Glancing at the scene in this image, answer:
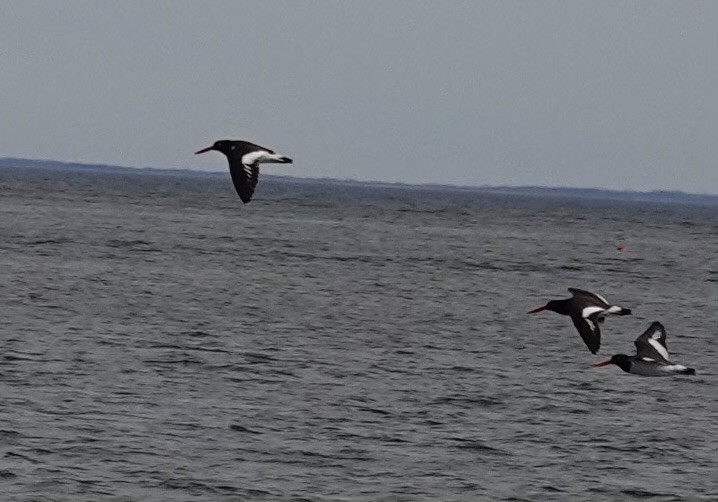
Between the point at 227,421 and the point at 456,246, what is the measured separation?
259ft

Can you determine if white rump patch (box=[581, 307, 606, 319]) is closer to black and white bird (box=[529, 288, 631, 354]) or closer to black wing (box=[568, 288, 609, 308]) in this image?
black and white bird (box=[529, 288, 631, 354])

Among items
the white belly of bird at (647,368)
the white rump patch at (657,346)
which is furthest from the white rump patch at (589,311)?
the white rump patch at (657,346)

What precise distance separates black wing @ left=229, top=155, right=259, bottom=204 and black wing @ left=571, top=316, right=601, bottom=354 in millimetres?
4633

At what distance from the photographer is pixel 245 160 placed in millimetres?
18938

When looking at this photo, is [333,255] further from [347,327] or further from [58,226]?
[347,327]

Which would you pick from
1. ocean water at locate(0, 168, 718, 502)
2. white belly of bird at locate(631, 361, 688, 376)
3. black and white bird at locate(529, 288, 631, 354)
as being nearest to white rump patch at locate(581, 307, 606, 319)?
black and white bird at locate(529, 288, 631, 354)

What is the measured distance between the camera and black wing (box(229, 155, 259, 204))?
1833cm

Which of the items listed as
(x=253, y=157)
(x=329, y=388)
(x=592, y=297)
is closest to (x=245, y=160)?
(x=253, y=157)

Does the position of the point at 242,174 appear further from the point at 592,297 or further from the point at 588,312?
the point at 592,297

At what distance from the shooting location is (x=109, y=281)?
2370 inches

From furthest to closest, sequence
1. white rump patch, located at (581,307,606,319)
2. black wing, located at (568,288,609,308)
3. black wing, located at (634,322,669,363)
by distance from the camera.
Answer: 1. black wing, located at (634,322,669,363)
2. black wing, located at (568,288,609,308)
3. white rump patch, located at (581,307,606,319)

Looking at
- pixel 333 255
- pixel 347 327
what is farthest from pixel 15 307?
pixel 333 255

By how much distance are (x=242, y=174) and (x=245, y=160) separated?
34cm

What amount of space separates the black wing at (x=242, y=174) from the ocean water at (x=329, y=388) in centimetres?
629
